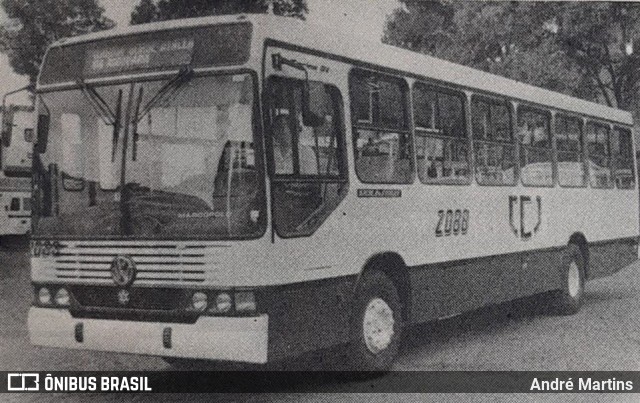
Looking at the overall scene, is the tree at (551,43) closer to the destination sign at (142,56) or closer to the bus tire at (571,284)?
the bus tire at (571,284)

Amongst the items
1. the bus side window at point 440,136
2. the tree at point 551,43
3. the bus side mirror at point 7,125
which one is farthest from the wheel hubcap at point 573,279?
the bus side mirror at point 7,125

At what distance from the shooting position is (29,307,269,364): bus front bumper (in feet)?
17.6

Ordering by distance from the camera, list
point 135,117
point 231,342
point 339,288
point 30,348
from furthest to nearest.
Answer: point 30,348
point 339,288
point 135,117
point 231,342

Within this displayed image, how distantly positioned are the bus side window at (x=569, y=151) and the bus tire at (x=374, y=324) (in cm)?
355

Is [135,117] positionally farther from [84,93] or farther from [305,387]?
[305,387]

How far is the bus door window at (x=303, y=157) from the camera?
223 inches

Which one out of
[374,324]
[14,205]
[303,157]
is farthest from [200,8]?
[14,205]

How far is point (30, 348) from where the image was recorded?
24.8 feet

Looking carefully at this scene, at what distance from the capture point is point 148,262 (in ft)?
18.3

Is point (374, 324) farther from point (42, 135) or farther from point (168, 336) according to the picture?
point (42, 135)

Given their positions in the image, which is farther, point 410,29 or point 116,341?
point 410,29

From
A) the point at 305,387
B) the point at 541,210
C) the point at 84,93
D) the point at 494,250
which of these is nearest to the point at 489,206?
the point at 494,250

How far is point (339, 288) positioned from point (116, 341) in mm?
1509

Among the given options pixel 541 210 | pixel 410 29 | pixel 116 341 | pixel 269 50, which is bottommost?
pixel 116 341
